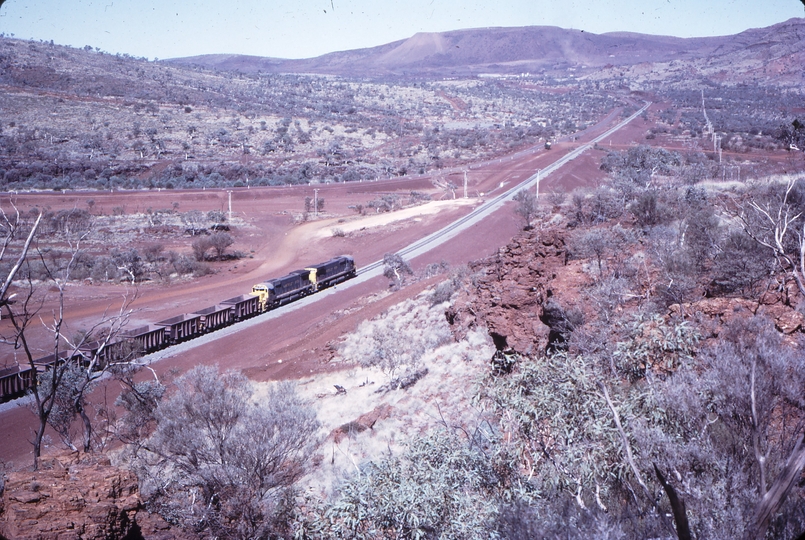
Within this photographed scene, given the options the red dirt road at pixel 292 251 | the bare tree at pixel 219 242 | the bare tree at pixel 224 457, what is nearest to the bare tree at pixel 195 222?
the red dirt road at pixel 292 251

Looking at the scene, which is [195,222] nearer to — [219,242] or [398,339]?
[219,242]

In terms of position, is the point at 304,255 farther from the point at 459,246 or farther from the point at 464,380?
the point at 464,380

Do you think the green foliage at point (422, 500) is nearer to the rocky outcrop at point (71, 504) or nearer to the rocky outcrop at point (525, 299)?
the rocky outcrop at point (71, 504)

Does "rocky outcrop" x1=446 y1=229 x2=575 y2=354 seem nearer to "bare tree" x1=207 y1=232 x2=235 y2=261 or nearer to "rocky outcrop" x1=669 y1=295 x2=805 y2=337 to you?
"rocky outcrop" x1=669 y1=295 x2=805 y2=337

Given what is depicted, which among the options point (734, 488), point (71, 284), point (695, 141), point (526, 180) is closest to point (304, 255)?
point (71, 284)

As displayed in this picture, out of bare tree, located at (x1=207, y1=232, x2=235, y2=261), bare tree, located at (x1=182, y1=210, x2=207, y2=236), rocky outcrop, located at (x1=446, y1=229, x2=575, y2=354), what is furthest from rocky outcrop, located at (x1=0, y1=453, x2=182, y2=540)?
bare tree, located at (x1=182, y1=210, x2=207, y2=236)
